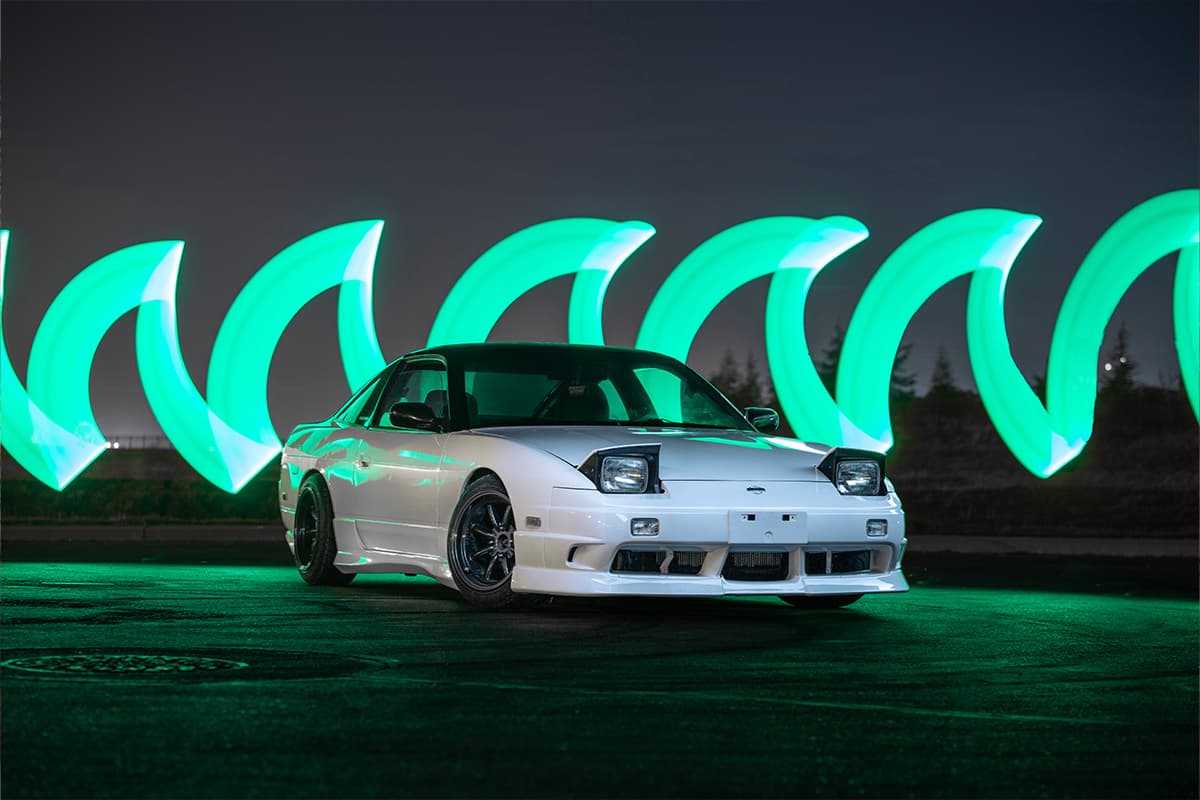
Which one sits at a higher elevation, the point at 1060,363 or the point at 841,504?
the point at 1060,363

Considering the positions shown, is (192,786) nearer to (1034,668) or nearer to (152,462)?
(1034,668)

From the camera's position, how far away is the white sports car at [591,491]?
28.6ft

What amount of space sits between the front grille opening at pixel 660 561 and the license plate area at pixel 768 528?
0.24m

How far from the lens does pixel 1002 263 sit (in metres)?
17.6

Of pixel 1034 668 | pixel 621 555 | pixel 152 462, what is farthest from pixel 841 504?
pixel 152 462

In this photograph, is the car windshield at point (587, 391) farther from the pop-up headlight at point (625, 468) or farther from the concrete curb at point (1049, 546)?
the concrete curb at point (1049, 546)

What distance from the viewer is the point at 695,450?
9.03 m

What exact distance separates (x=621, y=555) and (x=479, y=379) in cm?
216

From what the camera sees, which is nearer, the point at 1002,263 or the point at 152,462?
the point at 1002,263

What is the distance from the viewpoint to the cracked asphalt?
184 inches

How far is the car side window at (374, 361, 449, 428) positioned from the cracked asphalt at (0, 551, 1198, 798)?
1457mm

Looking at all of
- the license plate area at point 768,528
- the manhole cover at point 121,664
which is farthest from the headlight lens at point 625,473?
the manhole cover at point 121,664

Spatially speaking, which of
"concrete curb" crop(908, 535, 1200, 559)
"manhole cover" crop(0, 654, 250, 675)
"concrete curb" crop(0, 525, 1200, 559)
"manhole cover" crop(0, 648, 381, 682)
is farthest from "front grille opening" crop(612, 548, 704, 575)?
"concrete curb" crop(908, 535, 1200, 559)

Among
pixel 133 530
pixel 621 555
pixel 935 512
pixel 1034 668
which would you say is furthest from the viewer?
pixel 935 512
